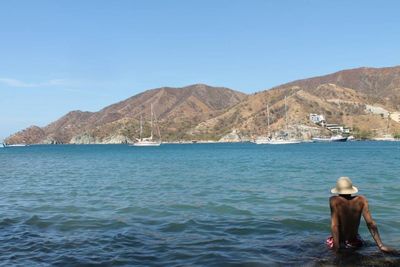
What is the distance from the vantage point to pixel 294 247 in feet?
51.4

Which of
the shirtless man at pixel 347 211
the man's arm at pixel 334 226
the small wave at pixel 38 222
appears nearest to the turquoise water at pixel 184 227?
the small wave at pixel 38 222

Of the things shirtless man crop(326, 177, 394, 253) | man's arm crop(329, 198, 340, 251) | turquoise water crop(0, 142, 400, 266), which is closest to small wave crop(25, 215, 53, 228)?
turquoise water crop(0, 142, 400, 266)

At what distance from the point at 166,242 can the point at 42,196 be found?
2078cm

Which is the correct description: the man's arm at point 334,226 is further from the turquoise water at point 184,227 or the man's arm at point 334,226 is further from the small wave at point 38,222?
the small wave at point 38,222

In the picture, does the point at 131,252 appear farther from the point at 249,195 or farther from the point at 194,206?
the point at 249,195

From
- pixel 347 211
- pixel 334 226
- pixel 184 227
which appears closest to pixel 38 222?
pixel 184 227

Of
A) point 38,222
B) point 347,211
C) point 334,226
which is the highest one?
point 347,211

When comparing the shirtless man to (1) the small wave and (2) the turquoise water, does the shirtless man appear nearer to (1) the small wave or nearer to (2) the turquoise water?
(2) the turquoise water

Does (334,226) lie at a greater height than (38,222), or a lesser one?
greater

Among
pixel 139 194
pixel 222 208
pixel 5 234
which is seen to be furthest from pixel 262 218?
pixel 139 194

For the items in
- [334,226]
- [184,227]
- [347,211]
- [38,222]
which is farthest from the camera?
[38,222]

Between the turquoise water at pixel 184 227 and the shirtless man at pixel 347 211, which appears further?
the turquoise water at pixel 184 227

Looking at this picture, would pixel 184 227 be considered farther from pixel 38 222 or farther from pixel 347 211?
pixel 347 211

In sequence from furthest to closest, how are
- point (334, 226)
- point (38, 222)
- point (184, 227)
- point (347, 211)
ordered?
point (38, 222) → point (184, 227) → point (334, 226) → point (347, 211)
